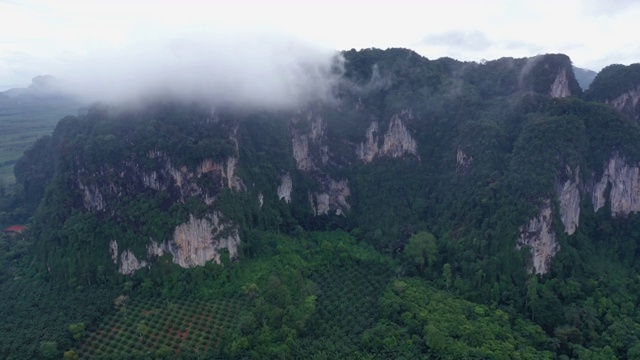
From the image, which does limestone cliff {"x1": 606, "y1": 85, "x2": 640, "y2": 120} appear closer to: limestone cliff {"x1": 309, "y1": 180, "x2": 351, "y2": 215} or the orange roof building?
limestone cliff {"x1": 309, "y1": 180, "x2": 351, "y2": 215}

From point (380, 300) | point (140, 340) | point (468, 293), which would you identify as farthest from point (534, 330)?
point (140, 340)

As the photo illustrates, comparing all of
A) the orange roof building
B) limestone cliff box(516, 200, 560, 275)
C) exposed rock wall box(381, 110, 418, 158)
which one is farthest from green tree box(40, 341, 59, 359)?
exposed rock wall box(381, 110, 418, 158)

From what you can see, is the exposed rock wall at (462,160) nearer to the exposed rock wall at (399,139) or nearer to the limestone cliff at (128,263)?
the exposed rock wall at (399,139)

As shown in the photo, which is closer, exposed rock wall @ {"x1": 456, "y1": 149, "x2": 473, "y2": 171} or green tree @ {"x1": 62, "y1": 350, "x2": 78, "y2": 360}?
green tree @ {"x1": 62, "y1": 350, "x2": 78, "y2": 360}

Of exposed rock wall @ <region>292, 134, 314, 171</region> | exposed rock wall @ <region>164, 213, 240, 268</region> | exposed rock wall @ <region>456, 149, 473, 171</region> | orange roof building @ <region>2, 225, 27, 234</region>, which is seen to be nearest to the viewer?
exposed rock wall @ <region>164, 213, 240, 268</region>

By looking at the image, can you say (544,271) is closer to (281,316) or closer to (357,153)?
(281,316)

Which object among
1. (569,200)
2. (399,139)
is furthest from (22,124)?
(569,200)
